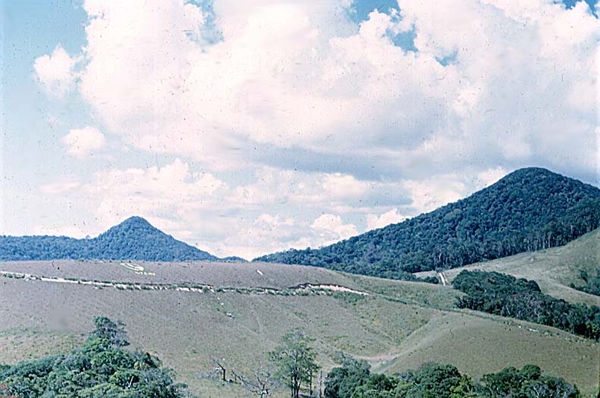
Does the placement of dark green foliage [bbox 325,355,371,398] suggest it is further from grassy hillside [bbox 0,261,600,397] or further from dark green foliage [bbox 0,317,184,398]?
dark green foliage [bbox 0,317,184,398]

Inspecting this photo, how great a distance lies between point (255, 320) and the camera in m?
83.6

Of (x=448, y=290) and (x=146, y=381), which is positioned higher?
(x=448, y=290)

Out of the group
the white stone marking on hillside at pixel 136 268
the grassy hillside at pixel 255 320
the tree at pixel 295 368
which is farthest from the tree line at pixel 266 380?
the white stone marking on hillside at pixel 136 268

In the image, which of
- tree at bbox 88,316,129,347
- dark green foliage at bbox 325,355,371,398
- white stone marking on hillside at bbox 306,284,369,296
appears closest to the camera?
dark green foliage at bbox 325,355,371,398

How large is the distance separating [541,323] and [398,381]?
50.2m

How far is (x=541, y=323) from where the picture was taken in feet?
301

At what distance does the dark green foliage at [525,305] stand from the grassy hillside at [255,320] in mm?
4644

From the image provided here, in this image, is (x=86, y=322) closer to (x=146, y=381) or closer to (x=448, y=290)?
(x=146, y=381)

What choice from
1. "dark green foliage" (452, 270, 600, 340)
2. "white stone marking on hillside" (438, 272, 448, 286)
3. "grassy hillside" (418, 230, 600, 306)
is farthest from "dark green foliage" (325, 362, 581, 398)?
"white stone marking on hillside" (438, 272, 448, 286)

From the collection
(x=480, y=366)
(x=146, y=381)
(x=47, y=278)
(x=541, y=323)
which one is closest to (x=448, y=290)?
(x=541, y=323)

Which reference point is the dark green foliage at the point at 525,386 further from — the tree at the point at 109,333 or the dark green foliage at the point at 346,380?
the tree at the point at 109,333

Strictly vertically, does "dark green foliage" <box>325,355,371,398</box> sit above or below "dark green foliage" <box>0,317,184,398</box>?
below

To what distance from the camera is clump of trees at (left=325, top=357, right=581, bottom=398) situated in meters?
44.6

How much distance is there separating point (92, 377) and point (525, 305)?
7483 centimetres
